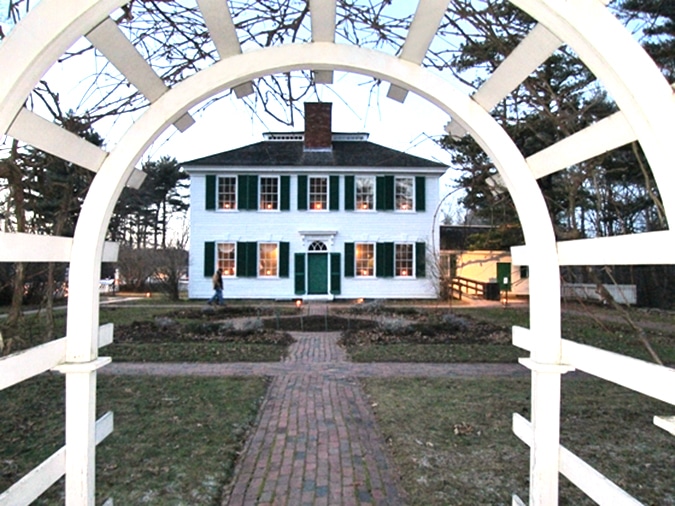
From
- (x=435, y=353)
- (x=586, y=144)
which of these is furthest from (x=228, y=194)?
(x=586, y=144)

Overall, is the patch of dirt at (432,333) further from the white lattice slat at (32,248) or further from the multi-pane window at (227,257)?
the multi-pane window at (227,257)

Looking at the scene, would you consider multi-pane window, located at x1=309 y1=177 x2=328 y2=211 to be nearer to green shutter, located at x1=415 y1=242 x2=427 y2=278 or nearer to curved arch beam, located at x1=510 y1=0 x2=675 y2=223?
green shutter, located at x1=415 y1=242 x2=427 y2=278

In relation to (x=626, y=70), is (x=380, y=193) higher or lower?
higher

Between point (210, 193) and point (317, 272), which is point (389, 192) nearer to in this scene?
point (317, 272)

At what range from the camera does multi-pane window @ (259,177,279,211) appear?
18359 millimetres

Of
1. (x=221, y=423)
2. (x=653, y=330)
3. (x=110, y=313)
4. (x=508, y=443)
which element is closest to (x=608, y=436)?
(x=508, y=443)

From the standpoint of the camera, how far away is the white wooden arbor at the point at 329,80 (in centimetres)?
146

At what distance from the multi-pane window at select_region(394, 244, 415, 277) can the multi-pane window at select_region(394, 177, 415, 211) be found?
1590 mm

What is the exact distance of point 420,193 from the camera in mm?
18344

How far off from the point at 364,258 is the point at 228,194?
6.13 metres

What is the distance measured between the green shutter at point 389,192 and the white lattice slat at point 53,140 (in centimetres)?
1674

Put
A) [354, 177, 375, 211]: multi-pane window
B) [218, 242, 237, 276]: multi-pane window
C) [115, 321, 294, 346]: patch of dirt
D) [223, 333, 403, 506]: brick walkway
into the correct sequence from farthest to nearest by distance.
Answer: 1. [354, 177, 375, 211]: multi-pane window
2. [218, 242, 237, 276]: multi-pane window
3. [115, 321, 294, 346]: patch of dirt
4. [223, 333, 403, 506]: brick walkway

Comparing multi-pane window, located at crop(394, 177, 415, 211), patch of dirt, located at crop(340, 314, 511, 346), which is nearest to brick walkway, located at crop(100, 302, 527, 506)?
patch of dirt, located at crop(340, 314, 511, 346)

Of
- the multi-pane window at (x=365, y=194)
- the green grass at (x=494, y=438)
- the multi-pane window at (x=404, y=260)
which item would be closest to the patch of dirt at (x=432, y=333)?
the green grass at (x=494, y=438)
